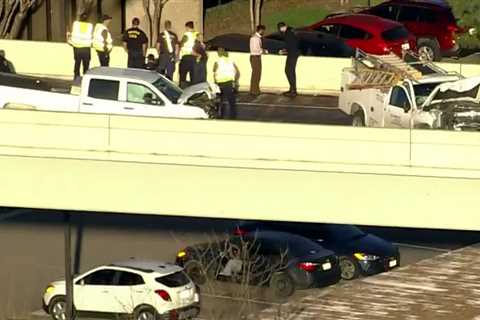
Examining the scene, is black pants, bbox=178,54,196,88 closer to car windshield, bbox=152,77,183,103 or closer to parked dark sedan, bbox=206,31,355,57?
car windshield, bbox=152,77,183,103

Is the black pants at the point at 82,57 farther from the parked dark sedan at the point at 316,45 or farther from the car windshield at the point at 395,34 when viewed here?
the car windshield at the point at 395,34

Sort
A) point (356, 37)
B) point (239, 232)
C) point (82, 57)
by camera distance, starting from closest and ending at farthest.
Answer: point (239, 232) → point (82, 57) → point (356, 37)

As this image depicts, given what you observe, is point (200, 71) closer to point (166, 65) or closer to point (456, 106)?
point (166, 65)

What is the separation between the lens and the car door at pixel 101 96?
27891 millimetres

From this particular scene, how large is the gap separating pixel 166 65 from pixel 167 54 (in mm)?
237

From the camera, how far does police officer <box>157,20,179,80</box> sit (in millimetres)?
32344

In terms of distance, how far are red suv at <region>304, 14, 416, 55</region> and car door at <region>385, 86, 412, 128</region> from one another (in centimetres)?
939

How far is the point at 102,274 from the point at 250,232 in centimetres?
393

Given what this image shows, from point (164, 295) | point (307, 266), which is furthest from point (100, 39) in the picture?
point (307, 266)

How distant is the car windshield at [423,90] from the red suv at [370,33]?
895cm

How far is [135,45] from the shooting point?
32.1 meters

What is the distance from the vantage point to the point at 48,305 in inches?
1128

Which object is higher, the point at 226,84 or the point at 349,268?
the point at 226,84

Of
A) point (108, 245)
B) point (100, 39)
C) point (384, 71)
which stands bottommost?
point (108, 245)
